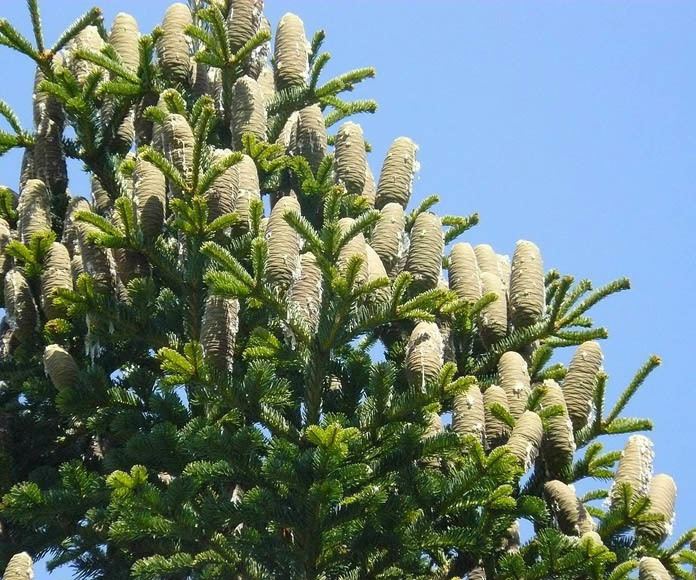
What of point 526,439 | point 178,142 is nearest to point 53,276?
point 178,142

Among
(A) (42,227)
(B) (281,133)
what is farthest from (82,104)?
(B) (281,133)

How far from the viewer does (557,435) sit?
800 cm

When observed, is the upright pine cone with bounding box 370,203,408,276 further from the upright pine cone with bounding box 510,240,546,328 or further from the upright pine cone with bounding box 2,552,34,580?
the upright pine cone with bounding box 2,552,34,580

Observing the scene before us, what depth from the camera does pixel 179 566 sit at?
7066mm

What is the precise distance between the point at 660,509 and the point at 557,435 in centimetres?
71

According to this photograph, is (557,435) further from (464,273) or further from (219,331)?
(219,331)

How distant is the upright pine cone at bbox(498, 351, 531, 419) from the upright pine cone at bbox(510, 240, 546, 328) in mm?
333

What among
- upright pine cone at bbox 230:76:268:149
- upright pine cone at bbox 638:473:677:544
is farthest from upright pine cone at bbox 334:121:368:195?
upright pine cone at bbox 638:473:677:544

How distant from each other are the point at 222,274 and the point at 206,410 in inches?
38.2

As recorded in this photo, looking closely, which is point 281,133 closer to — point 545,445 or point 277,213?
point 277,213

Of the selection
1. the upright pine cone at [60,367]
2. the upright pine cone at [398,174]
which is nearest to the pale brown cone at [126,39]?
the upright pine cone at [398,174]

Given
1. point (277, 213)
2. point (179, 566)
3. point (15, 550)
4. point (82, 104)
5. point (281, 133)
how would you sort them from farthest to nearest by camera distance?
point (281, 133) → point (82, 104) → point (15, 550) → point (277, 213) → point (179, 566)

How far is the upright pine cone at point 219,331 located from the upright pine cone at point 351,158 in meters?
1.81

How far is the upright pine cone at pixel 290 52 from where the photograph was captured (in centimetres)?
975
